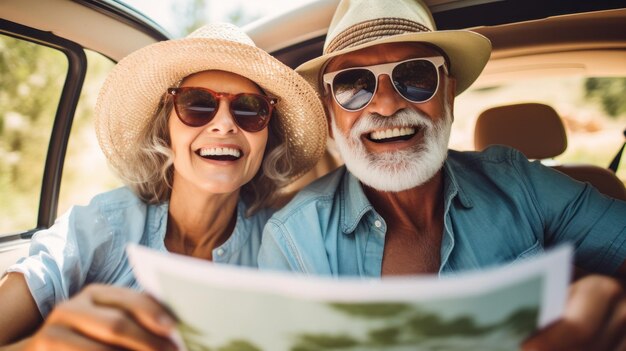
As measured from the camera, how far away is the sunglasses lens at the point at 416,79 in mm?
1563

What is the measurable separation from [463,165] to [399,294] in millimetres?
1476

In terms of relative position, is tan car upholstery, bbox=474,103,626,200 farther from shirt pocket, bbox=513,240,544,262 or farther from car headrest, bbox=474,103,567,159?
shirt pocket, bbox=513,240,544,262

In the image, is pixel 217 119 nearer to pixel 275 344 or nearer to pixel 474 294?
pixel 275 344

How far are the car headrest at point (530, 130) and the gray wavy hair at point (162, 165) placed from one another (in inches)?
62.5

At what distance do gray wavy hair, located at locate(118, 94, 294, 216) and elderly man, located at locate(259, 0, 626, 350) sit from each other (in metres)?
0.36

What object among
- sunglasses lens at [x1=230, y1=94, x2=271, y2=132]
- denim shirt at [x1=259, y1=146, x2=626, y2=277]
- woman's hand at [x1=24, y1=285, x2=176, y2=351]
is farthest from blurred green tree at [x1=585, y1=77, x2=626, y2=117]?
woman's hand at [x1=24, y1=285, x2=176, y2=351]

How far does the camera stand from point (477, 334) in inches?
26.6

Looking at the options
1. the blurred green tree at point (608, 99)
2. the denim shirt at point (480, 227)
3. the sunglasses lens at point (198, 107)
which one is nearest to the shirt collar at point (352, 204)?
the denim shirt at point (480, 227)

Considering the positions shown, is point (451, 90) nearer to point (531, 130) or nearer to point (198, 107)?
point (531, 130)

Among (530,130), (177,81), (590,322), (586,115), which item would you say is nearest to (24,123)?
(177,81)

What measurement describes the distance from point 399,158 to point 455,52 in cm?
60

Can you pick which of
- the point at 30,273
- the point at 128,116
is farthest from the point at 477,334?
the point at 128,116

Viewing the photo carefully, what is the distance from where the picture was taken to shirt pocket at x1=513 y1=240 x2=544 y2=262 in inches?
59.7

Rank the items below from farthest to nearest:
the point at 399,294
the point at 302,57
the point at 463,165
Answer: the point at 302,57 → the point at 463,165 → the point at 399,294
